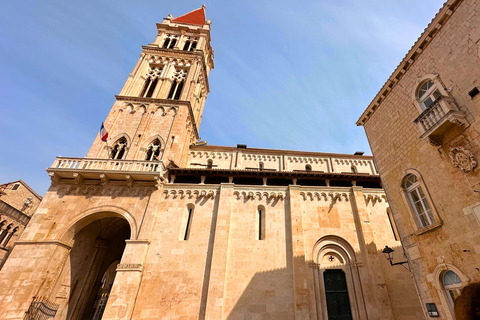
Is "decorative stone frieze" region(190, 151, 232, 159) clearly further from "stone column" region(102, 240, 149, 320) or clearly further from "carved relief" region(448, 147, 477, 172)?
"carved relief" region(448, 147, 477, 172)

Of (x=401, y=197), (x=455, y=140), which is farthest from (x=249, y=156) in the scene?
(x=455, y=140)

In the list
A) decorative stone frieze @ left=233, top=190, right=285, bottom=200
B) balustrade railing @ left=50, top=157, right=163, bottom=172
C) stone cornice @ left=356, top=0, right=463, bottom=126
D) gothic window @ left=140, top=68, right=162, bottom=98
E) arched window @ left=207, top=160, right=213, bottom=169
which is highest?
gothic window @ left=140, top=68, right=162, bottom=98

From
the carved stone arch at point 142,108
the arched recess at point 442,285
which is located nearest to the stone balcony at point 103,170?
the carved stone arch at point 142,108

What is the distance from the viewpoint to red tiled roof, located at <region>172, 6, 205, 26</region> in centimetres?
Result: 3141

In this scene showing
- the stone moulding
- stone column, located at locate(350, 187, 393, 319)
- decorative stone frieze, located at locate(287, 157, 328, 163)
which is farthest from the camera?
decorative stone frieze, located at locate(287, 157, 328, 163)

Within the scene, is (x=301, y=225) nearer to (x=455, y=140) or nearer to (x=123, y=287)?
(x=455, y=140)

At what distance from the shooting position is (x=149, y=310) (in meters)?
11.3

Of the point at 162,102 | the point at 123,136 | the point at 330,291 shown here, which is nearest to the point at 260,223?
the point at 330,291

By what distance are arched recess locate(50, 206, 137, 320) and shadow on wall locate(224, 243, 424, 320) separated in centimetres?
787

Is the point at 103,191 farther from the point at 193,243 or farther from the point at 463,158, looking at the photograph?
the point at 463,158

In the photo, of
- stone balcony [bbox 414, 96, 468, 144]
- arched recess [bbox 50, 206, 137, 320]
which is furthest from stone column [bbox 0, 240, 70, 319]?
stone balcony [bbox 414, 96, 468, 144]

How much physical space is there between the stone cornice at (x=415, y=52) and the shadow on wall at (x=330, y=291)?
8706mm

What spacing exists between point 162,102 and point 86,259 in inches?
547

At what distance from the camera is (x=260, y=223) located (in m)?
14.7
